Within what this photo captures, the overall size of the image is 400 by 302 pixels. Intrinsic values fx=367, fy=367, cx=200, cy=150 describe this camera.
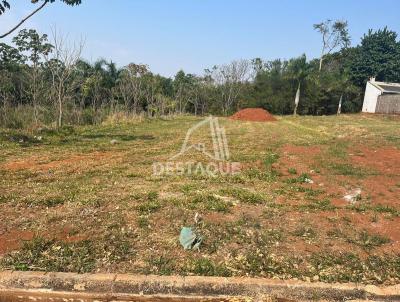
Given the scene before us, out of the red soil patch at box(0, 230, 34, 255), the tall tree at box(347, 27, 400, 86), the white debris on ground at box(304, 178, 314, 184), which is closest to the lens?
the red soil patch at box(0, 230, 34, 255)

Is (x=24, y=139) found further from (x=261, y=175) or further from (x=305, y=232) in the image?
(x=305, y=232)

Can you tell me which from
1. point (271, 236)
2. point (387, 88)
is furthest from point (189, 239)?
point (387, 88)

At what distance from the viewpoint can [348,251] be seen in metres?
3.73

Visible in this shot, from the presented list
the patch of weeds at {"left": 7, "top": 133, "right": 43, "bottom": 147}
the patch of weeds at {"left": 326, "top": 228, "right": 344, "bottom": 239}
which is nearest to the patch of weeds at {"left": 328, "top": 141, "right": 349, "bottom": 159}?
the patch of weeds at {"left": 326, "top": 228, "right": 344, "bottom": 239}

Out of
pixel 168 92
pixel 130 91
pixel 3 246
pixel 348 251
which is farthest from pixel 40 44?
pixel 348 251

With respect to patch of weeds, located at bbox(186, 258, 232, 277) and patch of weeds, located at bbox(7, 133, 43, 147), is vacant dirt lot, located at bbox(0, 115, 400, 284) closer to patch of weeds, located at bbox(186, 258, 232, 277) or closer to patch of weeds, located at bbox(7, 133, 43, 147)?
patch of weeds, located at bbox(186, 258, 232, 277)

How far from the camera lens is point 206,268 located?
3.29 m

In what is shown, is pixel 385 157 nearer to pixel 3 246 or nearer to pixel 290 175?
pixel 290 175

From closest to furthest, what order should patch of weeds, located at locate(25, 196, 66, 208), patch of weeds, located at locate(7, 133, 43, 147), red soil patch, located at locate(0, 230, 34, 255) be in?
red soil patch, located at locate(0, 230, 34, 255) < patch of weeds, located at locate(25, 196, 66, 208) < patch of weeds, located at locate(7, 133, 43, 147)

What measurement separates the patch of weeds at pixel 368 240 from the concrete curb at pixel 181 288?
82cm

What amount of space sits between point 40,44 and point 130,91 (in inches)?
348

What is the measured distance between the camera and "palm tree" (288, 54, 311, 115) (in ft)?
99.9

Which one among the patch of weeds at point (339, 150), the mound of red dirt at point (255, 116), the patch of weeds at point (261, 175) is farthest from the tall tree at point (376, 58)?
the patch of weeds at point (261, 175)

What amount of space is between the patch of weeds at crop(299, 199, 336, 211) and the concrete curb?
6.46ft
